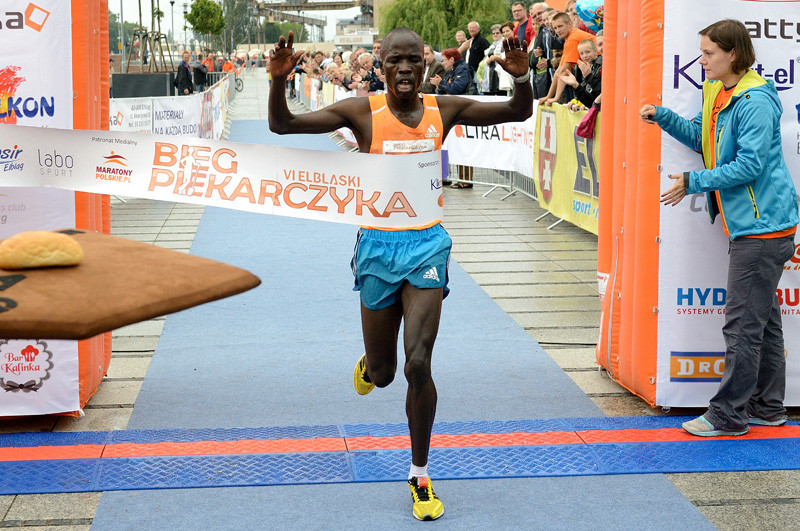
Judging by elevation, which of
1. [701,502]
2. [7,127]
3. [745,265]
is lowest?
[701,502]

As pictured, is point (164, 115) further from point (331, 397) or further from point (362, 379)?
point (362, 379)

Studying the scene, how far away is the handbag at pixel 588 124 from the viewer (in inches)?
408

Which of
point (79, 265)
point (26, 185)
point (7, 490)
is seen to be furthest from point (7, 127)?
point (79, 265)

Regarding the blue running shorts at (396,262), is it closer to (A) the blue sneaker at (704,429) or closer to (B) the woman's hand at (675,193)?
(B) the woman's hand at (675,193)

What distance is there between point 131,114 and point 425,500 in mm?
13042

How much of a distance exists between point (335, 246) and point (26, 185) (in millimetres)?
5867

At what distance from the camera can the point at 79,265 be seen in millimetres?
1918

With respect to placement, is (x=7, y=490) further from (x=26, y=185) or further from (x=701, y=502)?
(x=701, y=502)

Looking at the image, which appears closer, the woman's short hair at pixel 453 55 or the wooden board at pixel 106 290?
the wooden board at pixel 106 290

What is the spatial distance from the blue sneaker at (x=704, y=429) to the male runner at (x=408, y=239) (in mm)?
1607

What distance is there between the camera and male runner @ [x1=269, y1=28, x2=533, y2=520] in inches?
169

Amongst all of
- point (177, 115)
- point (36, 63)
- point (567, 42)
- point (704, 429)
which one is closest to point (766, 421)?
point (704, 429)

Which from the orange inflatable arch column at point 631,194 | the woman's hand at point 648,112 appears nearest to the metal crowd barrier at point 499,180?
the orange inflatable arch column at point 631,194

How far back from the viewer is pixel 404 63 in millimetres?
4352
